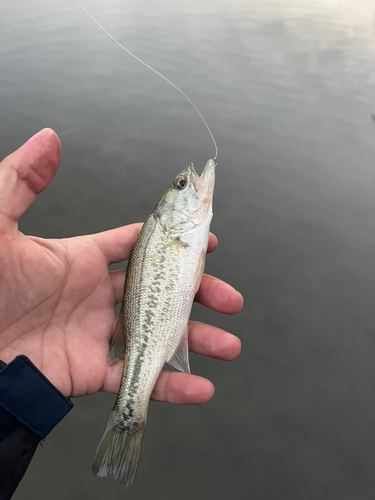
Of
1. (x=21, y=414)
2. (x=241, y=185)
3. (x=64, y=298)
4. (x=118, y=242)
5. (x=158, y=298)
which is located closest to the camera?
(x=21, y=414)

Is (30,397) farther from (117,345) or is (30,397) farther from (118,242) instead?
(118,242)

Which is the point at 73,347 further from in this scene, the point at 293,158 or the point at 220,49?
the point at 220,49

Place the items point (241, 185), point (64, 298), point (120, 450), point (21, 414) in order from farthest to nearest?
point (241, 185), point (64, 298), point (120, 450), point (21, 414)

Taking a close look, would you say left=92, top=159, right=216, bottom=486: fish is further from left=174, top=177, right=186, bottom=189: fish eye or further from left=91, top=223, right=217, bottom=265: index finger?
left=91, top=223, right=217, bottom=265: index finger

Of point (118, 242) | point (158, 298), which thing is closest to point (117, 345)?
point (158, 298)

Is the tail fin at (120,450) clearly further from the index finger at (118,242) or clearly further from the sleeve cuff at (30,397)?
the index finger at (118,242)

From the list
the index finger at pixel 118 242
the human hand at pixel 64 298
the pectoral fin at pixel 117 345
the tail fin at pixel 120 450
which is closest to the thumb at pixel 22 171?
the human hand at pixel 64 298

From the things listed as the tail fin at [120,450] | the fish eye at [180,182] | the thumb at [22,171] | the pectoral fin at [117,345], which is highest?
the thumb at [22,171]
